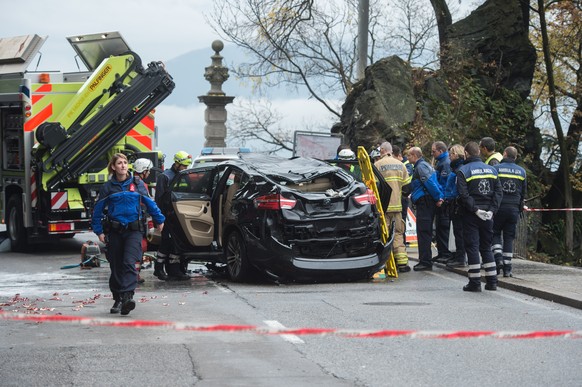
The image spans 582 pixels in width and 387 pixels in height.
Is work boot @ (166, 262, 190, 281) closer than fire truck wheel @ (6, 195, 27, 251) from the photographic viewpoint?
Yes

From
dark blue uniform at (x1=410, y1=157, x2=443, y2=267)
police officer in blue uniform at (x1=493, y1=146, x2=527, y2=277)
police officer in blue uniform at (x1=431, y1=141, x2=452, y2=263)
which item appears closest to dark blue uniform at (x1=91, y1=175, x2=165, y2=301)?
police officer in blue uniform at (x1=493, y1=146, x2=527, y2=277)

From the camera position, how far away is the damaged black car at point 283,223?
13336 millimetres

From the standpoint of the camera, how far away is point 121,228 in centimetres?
1124

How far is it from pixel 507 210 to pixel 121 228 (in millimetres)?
5655

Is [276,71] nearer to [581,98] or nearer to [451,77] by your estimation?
[451,77]

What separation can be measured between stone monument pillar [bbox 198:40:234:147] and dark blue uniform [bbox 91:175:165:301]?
2808 cm

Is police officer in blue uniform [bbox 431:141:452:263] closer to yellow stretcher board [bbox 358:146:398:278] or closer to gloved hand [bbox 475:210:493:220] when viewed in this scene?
yellow stretcher board [bbox 358:146:398:278]

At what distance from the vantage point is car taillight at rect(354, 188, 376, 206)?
45.3 ft

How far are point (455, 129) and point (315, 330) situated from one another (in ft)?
57.5

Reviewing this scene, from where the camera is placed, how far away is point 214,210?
47.8 feet

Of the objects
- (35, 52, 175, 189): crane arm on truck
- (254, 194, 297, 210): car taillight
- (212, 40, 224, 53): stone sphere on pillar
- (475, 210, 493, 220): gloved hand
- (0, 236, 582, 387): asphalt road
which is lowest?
(0, 236, 582, 387): asphalt road

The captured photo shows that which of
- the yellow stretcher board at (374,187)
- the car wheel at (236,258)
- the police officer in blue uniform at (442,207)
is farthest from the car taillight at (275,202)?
the police officer in blue uniform at (442,207)

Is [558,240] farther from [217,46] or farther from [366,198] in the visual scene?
[217,46]

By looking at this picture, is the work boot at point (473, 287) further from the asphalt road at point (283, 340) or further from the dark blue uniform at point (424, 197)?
the dark blue uniform at point (424, 197)
